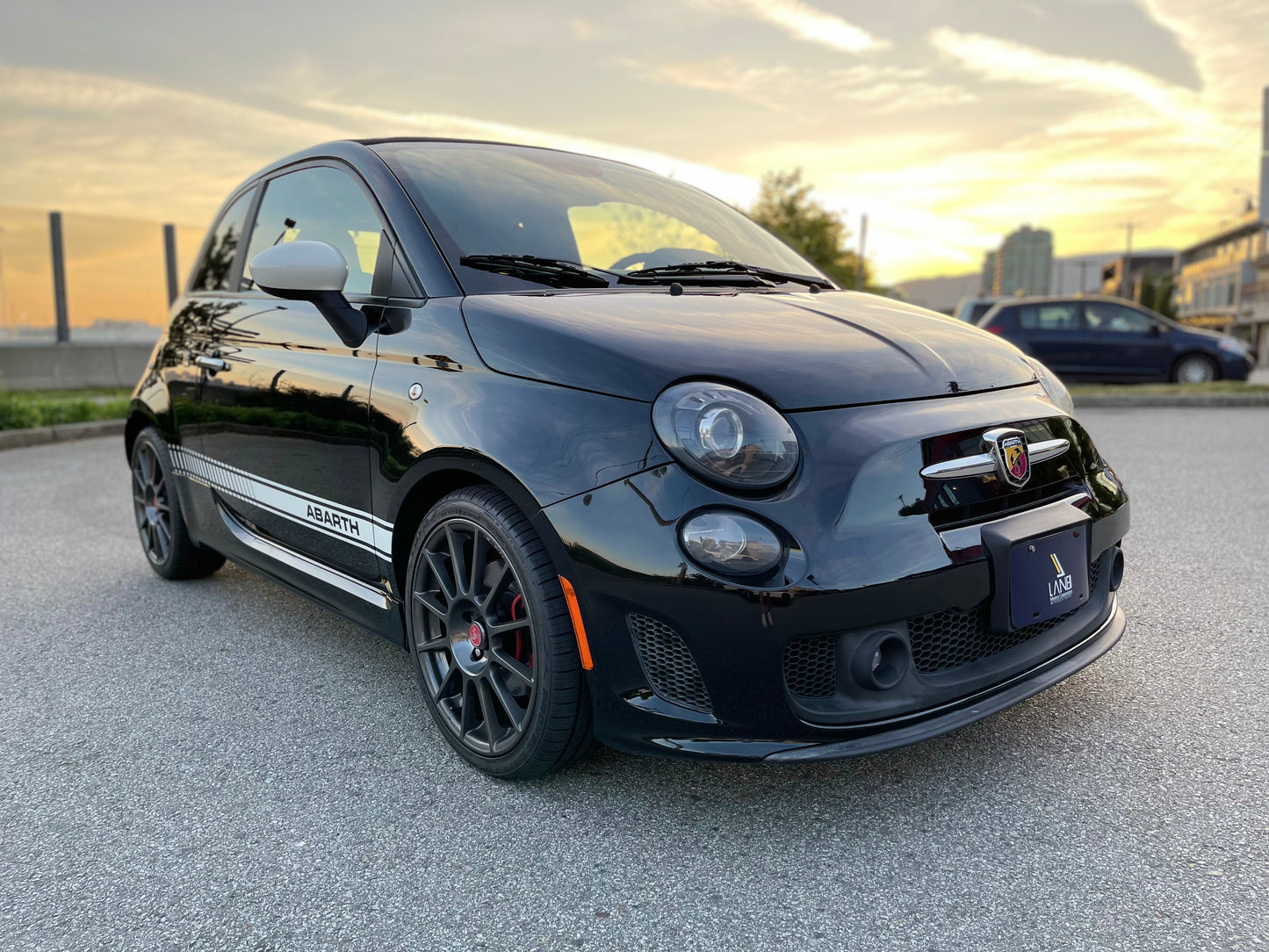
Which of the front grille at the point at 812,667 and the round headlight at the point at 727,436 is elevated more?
the round headlight at the point at 727,436

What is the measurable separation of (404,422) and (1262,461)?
6588 mm

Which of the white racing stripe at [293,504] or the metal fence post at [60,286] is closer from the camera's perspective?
the white racing stripe at [293,504]

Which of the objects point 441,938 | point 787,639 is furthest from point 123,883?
point 787,639

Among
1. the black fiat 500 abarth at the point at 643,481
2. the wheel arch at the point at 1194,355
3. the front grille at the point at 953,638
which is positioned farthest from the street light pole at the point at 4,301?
the wheel arch at the point at 1194,355

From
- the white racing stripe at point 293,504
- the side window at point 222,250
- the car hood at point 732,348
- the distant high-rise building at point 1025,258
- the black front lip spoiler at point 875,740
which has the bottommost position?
the black front lip spoiler at point 875,740

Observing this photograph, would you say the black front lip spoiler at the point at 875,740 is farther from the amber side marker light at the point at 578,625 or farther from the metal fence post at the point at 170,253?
the metal fence post at the point at 170,253

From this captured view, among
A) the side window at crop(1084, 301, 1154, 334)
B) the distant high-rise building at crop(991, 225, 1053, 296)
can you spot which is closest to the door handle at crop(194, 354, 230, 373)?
the side window at crop(1084, 301, 1154, 334)

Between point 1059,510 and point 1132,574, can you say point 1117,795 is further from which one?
point 1132,574

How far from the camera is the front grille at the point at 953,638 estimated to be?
1.98 m

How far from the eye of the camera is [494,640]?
2.27 m

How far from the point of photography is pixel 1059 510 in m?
2.20

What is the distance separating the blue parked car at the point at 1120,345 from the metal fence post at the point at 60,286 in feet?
43.0

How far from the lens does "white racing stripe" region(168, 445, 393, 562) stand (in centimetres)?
262

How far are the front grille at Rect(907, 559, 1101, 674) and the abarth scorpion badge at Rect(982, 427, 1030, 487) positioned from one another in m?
0.29
